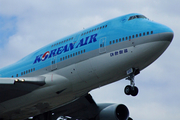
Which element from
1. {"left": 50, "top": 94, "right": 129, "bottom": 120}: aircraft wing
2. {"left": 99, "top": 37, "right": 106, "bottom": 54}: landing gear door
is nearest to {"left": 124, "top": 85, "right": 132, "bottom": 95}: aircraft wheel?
{"left": 99, "top": 37, "right": 106, "bottom": 54}: landing gear door

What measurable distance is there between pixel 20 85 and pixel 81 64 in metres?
4.65

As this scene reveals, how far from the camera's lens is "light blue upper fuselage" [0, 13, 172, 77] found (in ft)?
95.3

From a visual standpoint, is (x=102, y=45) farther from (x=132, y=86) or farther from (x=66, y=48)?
(x=132, y=86)

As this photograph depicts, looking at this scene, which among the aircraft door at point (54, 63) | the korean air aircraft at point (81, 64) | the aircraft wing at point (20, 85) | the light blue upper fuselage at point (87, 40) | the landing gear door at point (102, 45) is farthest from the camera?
the aircraft door at point (54, 63)

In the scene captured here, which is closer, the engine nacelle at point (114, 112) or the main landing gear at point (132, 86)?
the main landing gear at point (132, 86)

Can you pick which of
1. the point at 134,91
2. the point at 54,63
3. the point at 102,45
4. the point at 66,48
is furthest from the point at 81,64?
the point at 134,91

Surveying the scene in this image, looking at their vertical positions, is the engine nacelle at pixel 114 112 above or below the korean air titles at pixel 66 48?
below

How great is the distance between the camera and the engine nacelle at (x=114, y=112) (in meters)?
37.4

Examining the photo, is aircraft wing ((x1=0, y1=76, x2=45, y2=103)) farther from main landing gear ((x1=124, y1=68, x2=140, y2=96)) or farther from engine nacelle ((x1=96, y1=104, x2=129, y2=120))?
engine nacelle ((x1=96, y1=104, x2=129, y2=120))

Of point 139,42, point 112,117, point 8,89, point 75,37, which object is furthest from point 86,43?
point 112,117

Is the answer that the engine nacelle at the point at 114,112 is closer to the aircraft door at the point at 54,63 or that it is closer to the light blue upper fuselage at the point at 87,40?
the light blue upper fuselage at the point at 87,40

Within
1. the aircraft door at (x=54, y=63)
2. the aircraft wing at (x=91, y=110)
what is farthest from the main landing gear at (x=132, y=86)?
the aircraft wing at (x=91, y=110)

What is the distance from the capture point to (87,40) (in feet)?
101

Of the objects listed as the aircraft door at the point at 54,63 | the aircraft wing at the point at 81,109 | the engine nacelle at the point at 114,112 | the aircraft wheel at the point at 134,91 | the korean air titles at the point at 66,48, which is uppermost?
the korean air titles at the point at 66,48
